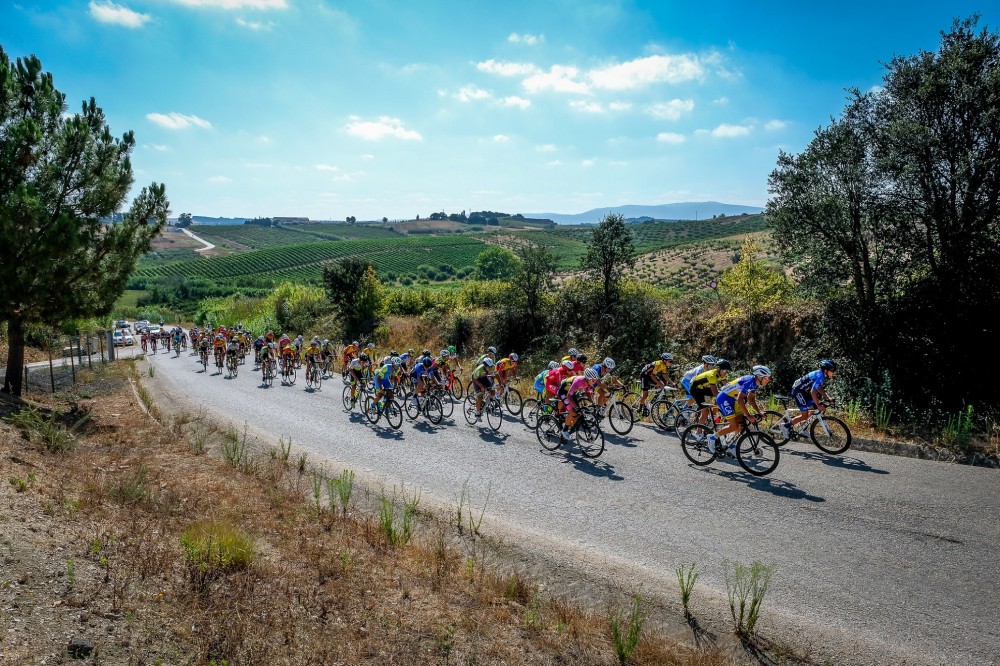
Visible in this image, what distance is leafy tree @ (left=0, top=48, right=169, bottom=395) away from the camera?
11367 millimetres

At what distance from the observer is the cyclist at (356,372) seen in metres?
15.6

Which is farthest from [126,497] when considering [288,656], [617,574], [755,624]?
[755,624]

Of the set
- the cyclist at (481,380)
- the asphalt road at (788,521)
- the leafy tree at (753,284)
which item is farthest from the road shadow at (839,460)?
the leafy tree at (753,284)

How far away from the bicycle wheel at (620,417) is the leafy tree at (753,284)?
7451 millimetres

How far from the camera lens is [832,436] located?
32.6ft

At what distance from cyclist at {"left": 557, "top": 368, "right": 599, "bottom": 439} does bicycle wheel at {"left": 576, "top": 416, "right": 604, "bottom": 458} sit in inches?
8.0

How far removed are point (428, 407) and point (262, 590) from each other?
922cm

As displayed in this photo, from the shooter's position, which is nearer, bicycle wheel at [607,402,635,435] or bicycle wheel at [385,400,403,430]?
bicycle wheel at [607,402,635,435]

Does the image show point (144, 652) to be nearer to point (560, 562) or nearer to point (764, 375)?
point (560, 562)

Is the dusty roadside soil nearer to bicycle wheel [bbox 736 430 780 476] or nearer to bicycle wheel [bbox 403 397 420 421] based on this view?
bicycle wheel [bbox 736 430 780 476]

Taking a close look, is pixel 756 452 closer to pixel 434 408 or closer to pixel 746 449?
pixel 746 449

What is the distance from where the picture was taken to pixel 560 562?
252 inches

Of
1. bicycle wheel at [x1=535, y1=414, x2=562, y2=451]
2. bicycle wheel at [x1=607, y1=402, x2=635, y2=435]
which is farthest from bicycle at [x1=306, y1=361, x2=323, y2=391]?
bicycle wheel at [x1=607, y1=402, x2=635, y2=435]

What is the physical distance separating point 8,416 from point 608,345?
18151 mm
